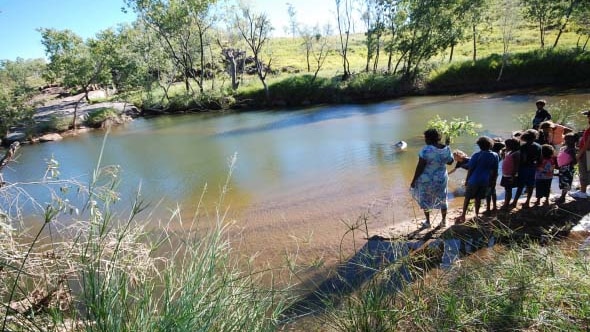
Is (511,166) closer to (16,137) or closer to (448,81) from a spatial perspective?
(448,81)

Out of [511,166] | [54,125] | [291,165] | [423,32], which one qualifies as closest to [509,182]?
[511,166]

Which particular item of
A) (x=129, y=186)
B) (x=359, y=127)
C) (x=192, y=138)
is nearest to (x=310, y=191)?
(x=129, y=186)

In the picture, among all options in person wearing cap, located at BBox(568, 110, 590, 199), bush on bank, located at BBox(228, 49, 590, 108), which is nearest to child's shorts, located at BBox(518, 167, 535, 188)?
person wearing cap, located at BBox(568, 110, 590, 199)

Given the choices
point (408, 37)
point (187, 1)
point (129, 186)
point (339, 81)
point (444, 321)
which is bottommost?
point (129, 186)

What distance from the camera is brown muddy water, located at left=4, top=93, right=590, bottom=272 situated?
7.29 metres

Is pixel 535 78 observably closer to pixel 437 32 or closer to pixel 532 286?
pixel 437 32

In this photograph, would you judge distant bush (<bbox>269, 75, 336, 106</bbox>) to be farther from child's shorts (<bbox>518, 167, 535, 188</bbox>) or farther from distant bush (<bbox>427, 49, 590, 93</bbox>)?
child's shorts (<bbox>518, 167, 535, 188</bbox>)

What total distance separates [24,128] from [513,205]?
3002 cm

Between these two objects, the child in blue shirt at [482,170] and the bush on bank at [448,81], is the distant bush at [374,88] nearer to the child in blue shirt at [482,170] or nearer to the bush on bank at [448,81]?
the bush on bank at [448,81]

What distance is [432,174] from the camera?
6020 millimetres

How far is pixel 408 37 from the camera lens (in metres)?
27.8

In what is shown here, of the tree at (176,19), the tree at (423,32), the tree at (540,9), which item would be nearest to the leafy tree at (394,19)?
the tree at (423,32)

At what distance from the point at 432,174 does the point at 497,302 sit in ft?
11.0

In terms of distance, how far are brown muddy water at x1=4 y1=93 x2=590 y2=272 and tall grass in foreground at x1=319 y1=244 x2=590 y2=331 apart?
591mm
